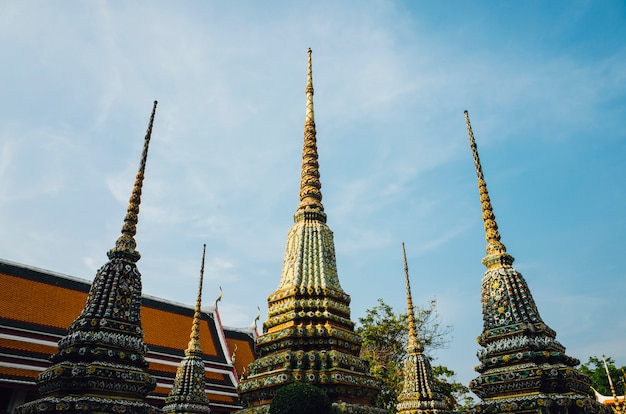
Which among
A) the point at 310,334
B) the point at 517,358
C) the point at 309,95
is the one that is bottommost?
the point at 517,358

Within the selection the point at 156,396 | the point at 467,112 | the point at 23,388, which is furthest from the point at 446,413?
the point at 23,388

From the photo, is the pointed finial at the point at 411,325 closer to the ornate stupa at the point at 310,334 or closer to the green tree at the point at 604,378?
the ornate stupa at the point at 310,334

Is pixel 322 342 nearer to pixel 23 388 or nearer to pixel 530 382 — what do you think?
pixel 530 382

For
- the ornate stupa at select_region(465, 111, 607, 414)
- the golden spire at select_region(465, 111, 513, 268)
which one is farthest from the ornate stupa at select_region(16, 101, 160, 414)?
the golden spire at select_region(465, 111, 513, 268)

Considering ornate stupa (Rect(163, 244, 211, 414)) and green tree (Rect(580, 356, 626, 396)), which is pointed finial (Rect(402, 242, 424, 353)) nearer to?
ornate stupa (Rect(163, 244, 211, 414))

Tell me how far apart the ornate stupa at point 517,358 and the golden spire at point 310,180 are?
4187 mm

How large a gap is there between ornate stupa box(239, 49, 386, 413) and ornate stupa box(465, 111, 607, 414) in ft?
7.33

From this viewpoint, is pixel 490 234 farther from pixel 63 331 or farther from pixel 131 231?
pixel 63 331

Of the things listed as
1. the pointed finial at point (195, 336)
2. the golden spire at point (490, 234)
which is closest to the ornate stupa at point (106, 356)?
the golden spire at point (490, 234)

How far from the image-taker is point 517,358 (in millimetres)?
5969

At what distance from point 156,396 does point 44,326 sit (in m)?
5.25

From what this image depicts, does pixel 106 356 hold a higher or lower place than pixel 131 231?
lower

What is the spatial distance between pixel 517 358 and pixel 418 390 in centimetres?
738

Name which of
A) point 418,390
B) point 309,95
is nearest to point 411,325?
point 418,390
